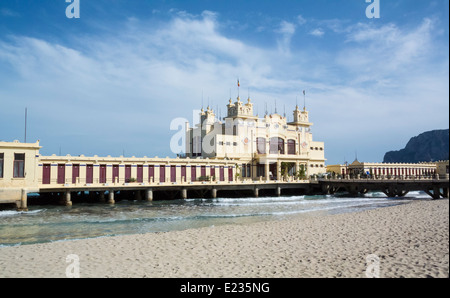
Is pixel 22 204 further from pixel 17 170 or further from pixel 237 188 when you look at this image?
pixel 237 188

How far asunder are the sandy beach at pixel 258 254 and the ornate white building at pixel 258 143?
36.8 m

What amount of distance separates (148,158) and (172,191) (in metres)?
5.04

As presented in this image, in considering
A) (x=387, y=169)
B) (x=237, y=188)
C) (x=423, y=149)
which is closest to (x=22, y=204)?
(x=237, y=188)

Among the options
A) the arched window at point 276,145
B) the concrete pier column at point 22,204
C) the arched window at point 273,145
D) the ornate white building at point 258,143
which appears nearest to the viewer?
the concrete pier column at point 22,204

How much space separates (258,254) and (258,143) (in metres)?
46.4

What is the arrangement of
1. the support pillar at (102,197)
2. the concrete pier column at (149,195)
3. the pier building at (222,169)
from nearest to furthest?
the pier building at (222,169)
the support pillar at (102,197)
the concrete pier column at (149,195)

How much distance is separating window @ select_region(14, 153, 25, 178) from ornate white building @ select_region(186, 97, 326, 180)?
2709 centimetres

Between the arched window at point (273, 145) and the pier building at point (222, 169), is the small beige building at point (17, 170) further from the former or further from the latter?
the arched window at point (273, 145)

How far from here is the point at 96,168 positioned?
39.8 m

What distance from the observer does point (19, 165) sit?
30938mm

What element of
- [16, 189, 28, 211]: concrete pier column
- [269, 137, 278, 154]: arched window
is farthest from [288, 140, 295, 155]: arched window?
[16, 189, 28, 211]: concrete pier column

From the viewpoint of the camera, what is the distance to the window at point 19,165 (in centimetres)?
3084

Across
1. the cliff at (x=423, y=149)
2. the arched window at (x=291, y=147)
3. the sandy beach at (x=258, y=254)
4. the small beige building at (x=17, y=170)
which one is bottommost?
the sandy beach at (x=258, y=254)

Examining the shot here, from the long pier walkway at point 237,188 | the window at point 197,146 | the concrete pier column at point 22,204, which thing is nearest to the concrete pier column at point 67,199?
the long pier walkway at point 237,188
